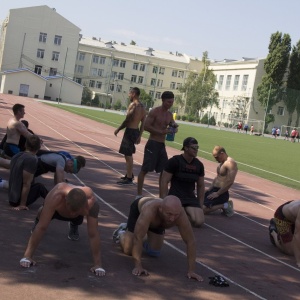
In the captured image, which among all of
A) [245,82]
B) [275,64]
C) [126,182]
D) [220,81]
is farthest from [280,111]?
[126,182]

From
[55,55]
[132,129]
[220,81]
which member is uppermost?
[220,81]

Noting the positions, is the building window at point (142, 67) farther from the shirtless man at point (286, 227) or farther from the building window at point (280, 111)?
the shirtless man at point (286, 227)

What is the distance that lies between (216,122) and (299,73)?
13824 mm

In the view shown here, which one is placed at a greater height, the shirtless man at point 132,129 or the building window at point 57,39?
the building window at point 57,39

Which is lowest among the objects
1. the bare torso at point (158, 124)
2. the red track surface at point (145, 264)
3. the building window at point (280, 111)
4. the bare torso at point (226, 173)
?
the red track surface at point (145, 264)

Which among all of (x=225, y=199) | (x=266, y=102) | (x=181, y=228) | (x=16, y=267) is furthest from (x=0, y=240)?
(x=266, y=102)

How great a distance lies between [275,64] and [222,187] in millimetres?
76084

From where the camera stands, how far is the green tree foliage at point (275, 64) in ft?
272

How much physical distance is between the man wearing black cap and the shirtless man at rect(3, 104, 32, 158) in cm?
374

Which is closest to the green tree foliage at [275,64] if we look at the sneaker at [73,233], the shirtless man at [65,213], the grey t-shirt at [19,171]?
the grey t-shirt at [19,171]

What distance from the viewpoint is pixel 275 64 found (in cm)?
8338

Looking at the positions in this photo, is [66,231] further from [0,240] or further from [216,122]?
[216,122]

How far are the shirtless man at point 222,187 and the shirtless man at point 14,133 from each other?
144 inches

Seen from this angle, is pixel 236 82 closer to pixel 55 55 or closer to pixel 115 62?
pixel 115 62
